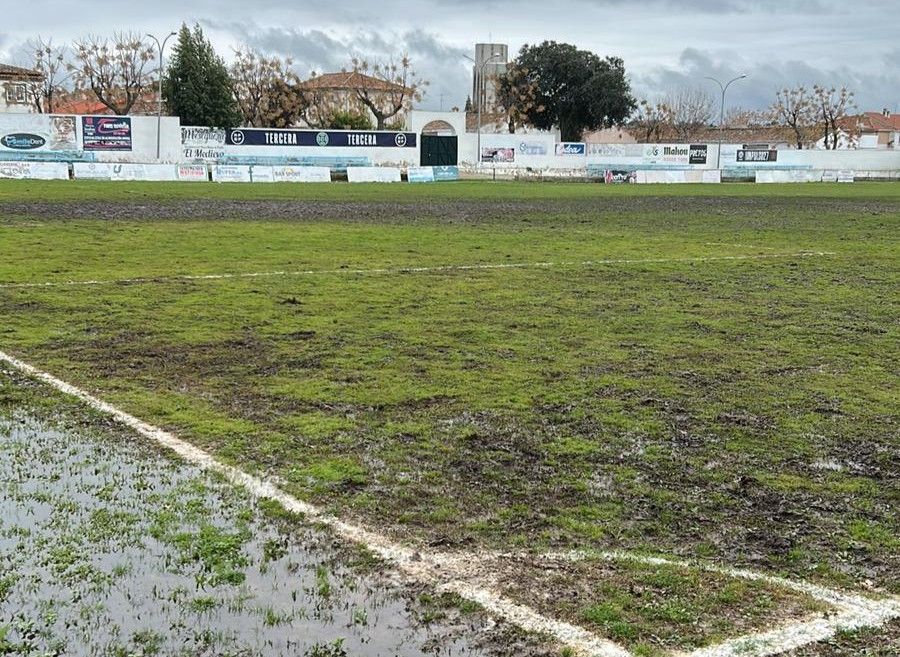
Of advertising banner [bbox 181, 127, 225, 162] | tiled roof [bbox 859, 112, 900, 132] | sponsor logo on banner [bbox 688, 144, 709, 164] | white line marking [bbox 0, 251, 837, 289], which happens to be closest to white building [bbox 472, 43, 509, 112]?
sponsor logo on banner [bbox 688, 144, 709, 164]

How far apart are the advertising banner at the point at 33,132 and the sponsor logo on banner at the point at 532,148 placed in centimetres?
2998

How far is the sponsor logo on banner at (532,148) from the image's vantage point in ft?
230

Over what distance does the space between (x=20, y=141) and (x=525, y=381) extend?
49300 millimetres

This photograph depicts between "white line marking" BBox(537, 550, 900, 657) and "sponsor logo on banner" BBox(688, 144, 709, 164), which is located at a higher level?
"sponsor logo on banner" BBox(688, 144, 709, 164)

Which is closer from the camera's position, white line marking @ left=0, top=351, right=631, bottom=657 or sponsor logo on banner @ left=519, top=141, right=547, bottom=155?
white line marking @ left=0, top=351, right=631, bottom=657

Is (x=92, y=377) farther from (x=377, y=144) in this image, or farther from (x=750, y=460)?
(x=377, y=144)

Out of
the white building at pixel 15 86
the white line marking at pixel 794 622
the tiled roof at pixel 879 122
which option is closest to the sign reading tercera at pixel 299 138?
the white building at pixel 15 86

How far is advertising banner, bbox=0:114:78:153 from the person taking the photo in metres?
51.5

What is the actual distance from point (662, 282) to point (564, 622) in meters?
11.5

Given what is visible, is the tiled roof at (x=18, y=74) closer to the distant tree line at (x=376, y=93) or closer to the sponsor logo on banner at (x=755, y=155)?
the distant tree line at (x=376, y=93)

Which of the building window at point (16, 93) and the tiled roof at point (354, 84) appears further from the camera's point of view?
the tiled roof at point (354, 84)

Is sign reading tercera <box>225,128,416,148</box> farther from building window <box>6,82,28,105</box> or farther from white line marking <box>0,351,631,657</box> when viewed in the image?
white line marking <box>0,351,631,657</box>

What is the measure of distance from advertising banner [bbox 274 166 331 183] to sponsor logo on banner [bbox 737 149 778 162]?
3262 centimetres

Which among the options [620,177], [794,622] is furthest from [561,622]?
[620,177]
